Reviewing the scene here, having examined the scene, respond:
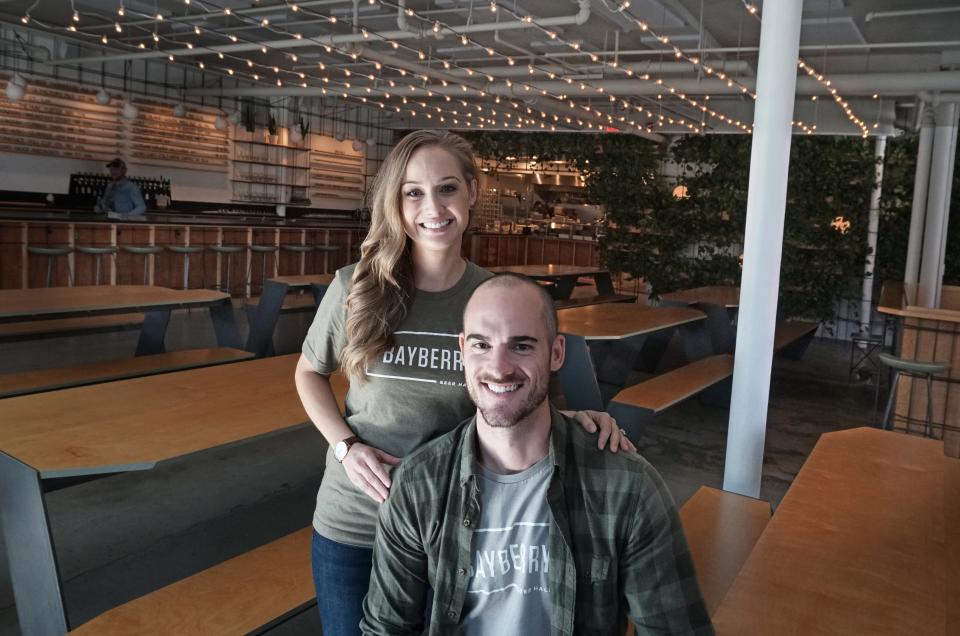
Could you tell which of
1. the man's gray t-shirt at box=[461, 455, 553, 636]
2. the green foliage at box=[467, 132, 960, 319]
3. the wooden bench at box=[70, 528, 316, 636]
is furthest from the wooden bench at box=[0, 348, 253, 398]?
the green foliage at box=[467, 132, 960, 319]

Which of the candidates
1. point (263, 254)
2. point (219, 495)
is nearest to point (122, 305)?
point (219, 495)

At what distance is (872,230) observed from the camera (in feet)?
35.6

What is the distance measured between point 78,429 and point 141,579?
96cm

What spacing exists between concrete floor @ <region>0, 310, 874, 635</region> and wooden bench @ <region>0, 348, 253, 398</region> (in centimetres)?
61

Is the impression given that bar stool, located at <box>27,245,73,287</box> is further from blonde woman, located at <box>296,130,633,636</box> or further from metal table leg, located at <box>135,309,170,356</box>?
blonde woman, located at <box>296,130,633,636</box>

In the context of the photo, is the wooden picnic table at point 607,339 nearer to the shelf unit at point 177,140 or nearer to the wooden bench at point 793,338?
the wooden bench at point 793,338

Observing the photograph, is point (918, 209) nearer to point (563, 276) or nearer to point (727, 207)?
point (727, 207)

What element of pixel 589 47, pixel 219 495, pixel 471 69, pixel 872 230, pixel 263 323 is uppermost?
pixel 589 47

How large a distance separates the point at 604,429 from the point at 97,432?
180 cm

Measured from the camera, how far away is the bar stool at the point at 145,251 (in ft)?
31.0

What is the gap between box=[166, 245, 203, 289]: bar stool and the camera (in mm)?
9992

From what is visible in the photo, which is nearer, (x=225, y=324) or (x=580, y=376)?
(x=580, y=376)

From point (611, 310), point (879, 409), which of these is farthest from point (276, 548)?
point (879, 409)

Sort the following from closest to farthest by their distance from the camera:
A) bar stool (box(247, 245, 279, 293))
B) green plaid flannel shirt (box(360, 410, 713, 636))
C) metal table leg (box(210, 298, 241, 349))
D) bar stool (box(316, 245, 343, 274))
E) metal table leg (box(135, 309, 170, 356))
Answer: green plaid flannel shirt (box(360, 410, 713, 636)) → metal table leg (box(135, 309, 170, 356)) → metal table leg (box(210, 298, 241, 349)) → bar stool (box(247, 245, 279, 293)) → bar stool (box(316, 245, 343, 274))
